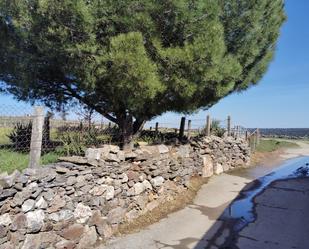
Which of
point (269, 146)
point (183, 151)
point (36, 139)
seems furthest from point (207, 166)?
point (269, 146)

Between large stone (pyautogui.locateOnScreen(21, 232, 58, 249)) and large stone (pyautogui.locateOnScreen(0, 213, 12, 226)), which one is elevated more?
large stone (pyautogui.locateOnScreen(0, 213, 12, 226))

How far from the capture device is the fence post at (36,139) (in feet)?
17.7

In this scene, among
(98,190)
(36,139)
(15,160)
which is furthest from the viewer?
(98,190)

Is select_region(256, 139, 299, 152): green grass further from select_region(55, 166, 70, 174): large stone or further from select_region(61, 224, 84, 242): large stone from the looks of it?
select_region(55, 166, 70, 174): large stone

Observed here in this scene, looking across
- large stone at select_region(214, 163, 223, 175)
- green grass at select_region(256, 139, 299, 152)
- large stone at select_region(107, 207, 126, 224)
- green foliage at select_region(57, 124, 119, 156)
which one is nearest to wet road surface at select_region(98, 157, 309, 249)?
large stone at select_region(107, 207, 126, 224)

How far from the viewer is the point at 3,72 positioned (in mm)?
7895

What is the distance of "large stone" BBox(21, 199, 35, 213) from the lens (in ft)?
15.9

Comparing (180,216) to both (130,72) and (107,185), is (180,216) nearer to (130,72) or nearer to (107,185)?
(107,185)

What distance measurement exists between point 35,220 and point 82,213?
38.8 inches

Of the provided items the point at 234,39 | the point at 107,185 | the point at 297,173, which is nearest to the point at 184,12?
the point at 234,39

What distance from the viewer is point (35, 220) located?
Answer: 497 cm

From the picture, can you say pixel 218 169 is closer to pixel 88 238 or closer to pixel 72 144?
pixel 72 144

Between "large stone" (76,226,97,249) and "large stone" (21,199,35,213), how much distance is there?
3.91ft

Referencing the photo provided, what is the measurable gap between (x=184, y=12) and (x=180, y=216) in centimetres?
446
